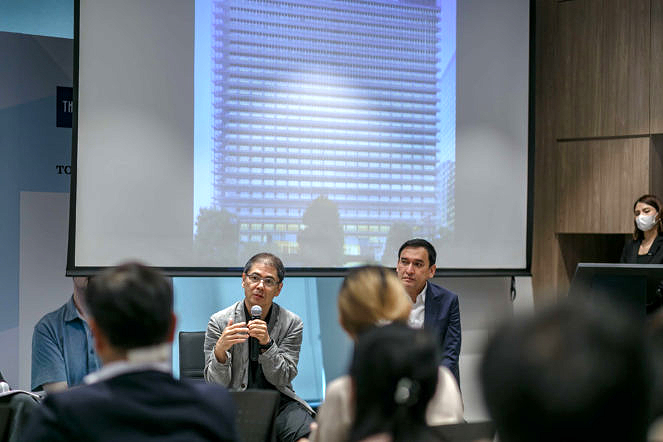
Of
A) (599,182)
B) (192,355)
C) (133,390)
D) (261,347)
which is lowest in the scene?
(192,355)

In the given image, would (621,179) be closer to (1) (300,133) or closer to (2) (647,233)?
(2) (647,233)

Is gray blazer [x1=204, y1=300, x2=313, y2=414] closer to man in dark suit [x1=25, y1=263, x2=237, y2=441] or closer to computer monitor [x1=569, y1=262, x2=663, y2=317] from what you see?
computer monitor [x1=569, y1=262, x2=663, y2=317]

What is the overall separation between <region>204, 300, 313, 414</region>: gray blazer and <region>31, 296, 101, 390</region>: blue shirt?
572mm

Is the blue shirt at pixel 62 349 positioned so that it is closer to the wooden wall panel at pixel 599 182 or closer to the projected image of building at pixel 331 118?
the projected image of building at pixel 331 118

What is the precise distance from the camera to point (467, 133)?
4504 millimetres

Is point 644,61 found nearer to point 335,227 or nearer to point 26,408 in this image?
point 335,227

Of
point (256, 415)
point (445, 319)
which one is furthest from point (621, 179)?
point (256, 415)

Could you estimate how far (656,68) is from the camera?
4.36 metres

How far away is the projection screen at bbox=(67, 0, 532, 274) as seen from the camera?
12.0ft

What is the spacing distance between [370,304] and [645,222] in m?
3.29

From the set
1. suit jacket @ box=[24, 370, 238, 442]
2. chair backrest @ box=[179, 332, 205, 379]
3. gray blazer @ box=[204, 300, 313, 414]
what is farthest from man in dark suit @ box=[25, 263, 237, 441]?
chair backrest @ box=[179, 332, 205, 379]

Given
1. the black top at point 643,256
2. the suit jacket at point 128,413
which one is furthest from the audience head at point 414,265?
the suit jacket at point 128,413

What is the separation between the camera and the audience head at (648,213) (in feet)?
13.8

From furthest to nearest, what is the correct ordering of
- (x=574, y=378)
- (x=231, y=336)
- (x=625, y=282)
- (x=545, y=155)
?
(x=545, y=155) < (x=231, y=336) < (x=625, y=282) < (x=574, y=378)
